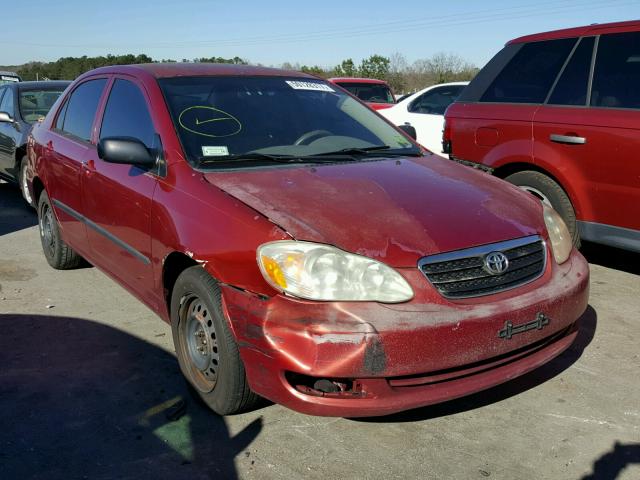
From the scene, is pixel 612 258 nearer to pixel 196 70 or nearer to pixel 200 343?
pixel 196 70

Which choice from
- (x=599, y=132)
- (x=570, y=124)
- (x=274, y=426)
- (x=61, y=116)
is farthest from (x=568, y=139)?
(x=61, y=116)

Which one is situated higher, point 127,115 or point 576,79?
point 127,115

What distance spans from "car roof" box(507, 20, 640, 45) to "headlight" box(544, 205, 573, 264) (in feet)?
7.87

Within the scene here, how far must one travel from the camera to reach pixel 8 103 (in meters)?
8.82

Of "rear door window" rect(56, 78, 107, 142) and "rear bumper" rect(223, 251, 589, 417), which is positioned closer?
"rear bumper" rect(223, 251, 589, 417)

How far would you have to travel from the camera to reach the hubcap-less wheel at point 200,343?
3064 millimetres

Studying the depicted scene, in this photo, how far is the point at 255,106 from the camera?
3.92 metres

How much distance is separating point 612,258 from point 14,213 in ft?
22.5

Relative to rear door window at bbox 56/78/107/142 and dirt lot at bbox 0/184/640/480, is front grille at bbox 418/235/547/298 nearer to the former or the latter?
dirt lot at bbox 0/184/640/480

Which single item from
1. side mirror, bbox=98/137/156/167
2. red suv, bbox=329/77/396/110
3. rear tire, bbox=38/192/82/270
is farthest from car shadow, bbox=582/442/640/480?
red suv, bbox=329/77/396/110

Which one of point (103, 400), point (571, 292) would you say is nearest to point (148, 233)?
point (103, 400)

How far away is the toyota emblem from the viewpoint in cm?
284

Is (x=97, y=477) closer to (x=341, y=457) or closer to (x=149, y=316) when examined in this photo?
(x=341, y=457)

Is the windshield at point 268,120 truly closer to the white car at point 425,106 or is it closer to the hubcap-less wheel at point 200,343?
the hubcap-less wheel at point 200,343
